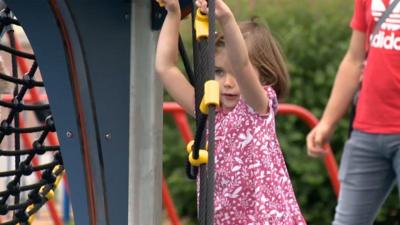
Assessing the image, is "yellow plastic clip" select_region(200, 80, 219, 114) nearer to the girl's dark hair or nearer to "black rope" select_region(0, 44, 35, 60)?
the girl's dark hair

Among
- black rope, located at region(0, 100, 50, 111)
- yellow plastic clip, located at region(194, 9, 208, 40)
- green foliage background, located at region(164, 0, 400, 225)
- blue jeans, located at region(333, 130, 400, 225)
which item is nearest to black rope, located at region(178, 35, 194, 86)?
yellow plastic clip, located at region(194, 9, 208, 40)

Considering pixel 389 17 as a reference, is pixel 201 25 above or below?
above

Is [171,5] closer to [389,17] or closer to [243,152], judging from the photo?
[243,152]

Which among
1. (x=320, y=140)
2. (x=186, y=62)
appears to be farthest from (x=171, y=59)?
(x=320, y=140)

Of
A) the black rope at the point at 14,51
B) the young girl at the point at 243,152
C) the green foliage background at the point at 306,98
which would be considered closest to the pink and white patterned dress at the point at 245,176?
the young girl at the point at 243,152

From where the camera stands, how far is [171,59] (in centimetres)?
336

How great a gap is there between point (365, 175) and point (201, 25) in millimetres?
1615

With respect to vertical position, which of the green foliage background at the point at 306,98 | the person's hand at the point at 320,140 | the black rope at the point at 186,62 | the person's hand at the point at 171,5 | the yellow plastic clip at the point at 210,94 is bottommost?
the green foliage background at the point at 306,98

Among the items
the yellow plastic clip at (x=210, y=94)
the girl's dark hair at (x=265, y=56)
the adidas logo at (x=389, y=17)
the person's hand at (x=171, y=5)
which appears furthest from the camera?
the adidas logo at (x=389, y=17)

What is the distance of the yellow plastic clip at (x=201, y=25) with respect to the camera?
2893 mm

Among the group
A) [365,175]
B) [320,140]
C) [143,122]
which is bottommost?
[365,175]

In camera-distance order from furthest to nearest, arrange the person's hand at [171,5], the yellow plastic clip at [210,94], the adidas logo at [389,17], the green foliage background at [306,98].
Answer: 1. the green foliage background at [306,98]
2. the adidas logo at [389,17]
3. the person's hand at [171,5]
4. the yellow plastic clip at [210,94]

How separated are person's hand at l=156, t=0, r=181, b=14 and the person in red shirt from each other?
1183 millimetres

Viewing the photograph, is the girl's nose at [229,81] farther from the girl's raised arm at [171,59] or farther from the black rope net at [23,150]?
the black rope net at [23,150]
